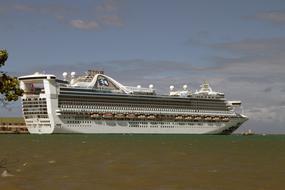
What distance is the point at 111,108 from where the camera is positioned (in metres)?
121

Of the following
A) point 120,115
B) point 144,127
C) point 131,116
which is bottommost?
point 144,127

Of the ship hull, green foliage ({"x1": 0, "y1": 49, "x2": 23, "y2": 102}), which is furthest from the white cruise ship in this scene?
green foliage ({"x1": 0, "y1": 49, "x2": 23, "y2": 102})

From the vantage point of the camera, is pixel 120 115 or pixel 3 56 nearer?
pixel 3 56

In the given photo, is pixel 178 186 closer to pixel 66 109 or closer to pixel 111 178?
pixel 111 178

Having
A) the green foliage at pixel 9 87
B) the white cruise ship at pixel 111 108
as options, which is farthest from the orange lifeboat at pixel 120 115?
the green foliage at pixel 9 87

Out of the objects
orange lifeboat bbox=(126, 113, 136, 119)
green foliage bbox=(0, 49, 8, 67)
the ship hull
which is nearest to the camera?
green foliage bbox=(0, 49, 8, 67)

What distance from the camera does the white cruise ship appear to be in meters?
Answer: 115

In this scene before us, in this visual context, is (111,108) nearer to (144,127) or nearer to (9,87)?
(144,127)

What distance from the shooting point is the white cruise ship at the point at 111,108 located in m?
115

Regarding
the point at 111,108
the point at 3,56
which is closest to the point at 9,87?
the point at 3,56

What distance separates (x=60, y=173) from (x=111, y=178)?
3151 mm

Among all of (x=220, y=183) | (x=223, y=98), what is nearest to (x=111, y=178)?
(x=220, y=183)

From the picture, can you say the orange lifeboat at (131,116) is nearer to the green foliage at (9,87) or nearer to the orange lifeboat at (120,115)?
the orange lifeboat at (120,115)

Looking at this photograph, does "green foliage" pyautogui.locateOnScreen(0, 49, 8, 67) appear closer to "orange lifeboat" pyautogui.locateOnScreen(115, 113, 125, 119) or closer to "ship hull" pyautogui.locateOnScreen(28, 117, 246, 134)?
"ship hull" pyautogui.locateOnScreen(28, 117, 246, 134)
